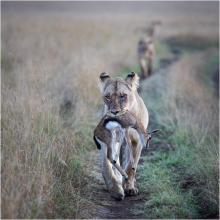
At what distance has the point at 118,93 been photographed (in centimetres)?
718

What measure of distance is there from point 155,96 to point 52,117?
550 cm

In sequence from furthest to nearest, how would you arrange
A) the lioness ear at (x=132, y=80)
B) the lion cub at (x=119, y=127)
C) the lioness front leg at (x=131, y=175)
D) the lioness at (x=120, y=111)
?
1. the lioness ear at (x=132, y=80)
2. the lioness front leg at (x=131, y=175)
3. the lioness at (x=120, y=111)
4. the lion cub at (x=119, y=127)

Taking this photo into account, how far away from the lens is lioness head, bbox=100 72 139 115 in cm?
701

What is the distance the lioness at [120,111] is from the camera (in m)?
6.94

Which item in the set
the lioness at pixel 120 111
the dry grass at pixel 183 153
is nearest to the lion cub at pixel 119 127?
the lioness at pixel 120 111

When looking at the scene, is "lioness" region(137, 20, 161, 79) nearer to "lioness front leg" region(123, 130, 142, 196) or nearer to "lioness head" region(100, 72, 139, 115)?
"lioness head" region(100, 72, 139, 115)

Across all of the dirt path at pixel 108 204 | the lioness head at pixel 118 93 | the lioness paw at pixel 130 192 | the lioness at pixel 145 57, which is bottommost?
the dirt path at pixel 108 204

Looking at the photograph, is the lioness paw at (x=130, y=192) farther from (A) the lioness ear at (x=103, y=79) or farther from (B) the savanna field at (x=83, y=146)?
(A) the lioness ear at (x=103, y=79)

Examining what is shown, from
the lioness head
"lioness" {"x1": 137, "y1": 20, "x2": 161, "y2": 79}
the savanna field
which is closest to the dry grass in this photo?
the savanna field

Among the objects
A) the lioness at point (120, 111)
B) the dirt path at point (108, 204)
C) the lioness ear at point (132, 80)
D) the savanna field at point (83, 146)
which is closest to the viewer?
the savanna field at point (83, 146)

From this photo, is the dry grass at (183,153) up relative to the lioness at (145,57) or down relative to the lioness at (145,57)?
down

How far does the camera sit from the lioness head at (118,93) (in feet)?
23.0

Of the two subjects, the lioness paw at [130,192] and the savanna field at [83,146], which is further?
the lioness paw at [130,192]

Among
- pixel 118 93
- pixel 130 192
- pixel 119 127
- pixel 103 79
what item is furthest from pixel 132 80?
pixel 130 192
